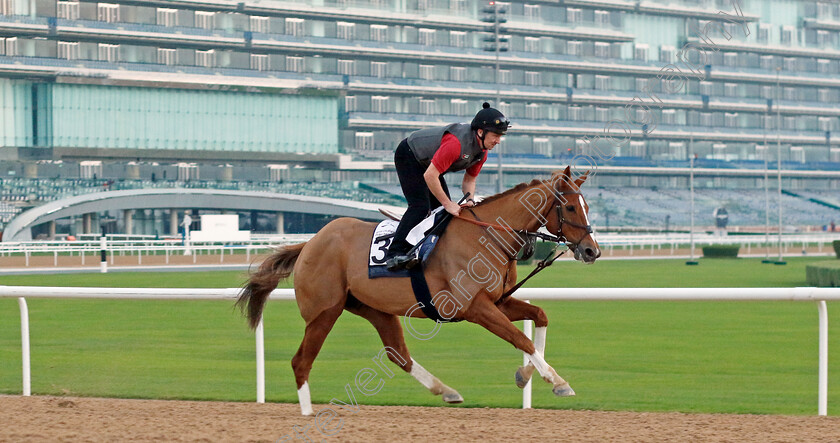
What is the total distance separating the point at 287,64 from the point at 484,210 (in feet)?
205

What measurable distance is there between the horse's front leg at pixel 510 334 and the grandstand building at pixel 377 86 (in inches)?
1771

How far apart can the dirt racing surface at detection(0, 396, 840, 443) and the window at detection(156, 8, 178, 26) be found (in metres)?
58.5

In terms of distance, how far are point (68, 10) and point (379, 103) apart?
19541 mm

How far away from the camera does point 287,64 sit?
67.6 m

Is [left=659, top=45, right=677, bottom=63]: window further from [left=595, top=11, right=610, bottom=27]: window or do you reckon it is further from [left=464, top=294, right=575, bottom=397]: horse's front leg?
[left=464, top=294, right=575, bottom=397]: horse's front leg

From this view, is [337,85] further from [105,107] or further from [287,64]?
[105,107]

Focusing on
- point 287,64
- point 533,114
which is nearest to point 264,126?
point 287,64

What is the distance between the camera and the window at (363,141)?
2736 inches

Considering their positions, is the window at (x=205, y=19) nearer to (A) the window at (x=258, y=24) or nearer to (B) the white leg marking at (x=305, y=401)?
(A) the window at (x=258, y=24)

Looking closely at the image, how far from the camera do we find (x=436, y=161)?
20.5 feet

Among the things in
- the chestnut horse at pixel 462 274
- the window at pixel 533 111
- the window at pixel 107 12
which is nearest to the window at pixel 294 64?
the window at pixel 107 12

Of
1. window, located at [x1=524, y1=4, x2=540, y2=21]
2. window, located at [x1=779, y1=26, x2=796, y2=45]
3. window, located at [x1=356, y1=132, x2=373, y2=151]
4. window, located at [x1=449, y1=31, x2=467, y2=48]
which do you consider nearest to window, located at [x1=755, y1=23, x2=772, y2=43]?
window, located at [x1=779, y1=26, x2=796, y2=45]

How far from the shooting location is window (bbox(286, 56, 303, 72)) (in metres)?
67.7

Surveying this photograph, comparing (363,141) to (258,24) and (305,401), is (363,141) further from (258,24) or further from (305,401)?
(305,401)
